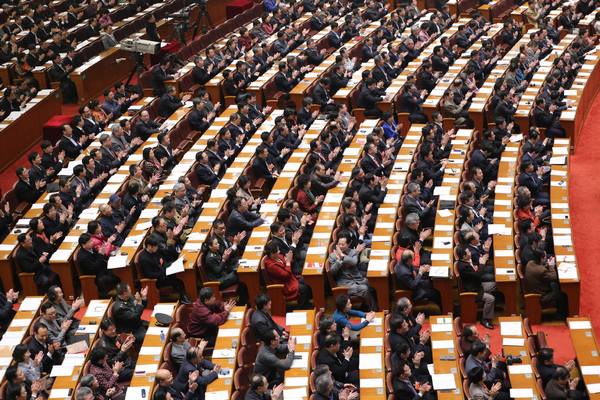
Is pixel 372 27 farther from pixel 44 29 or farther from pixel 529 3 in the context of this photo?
pixel 44 29

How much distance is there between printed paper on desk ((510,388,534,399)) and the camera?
9.36 metres

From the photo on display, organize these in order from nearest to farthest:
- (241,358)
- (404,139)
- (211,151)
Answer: (241,358)
(211,151)
(404,139)

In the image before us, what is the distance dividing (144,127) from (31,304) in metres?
5.47

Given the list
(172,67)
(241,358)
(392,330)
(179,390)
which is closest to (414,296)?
(392,330)

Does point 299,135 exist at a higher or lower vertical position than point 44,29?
lower

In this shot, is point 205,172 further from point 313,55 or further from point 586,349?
point 586,349

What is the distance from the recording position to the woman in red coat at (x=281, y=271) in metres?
11.6

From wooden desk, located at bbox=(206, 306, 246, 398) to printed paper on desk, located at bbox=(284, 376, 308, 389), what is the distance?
0.56 meters

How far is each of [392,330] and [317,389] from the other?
1.36 m

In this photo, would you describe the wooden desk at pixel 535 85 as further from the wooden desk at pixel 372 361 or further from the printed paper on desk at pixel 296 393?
the printed paper on desk at pixel 296 393

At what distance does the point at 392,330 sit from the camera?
10.2 m

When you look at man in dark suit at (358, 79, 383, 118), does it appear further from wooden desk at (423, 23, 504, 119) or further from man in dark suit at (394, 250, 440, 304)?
man in dark suit at (394, 250, 440, 304)

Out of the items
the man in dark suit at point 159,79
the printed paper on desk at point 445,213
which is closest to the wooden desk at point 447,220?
the printed paper on desk at point 445,213

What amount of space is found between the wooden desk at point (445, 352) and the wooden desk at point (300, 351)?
1.31 metres
